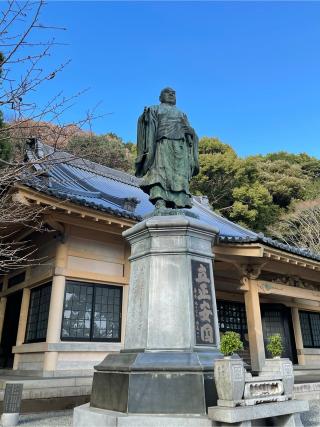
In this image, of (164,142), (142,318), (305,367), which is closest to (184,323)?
(142,318)

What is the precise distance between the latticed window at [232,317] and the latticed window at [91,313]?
5387 mm

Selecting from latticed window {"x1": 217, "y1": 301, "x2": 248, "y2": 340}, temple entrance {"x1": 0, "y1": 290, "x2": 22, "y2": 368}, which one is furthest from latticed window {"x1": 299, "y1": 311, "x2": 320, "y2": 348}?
temple entrance {"x1": 0, "y1": 290, "x2": 22, "y2": 368}

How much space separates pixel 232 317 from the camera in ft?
45.7

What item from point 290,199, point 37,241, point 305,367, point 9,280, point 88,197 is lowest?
point 305,367

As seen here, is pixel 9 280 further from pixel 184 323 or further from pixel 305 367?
pixel 305 367

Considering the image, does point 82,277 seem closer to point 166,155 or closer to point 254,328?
point 166,155

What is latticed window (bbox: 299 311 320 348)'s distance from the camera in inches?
596

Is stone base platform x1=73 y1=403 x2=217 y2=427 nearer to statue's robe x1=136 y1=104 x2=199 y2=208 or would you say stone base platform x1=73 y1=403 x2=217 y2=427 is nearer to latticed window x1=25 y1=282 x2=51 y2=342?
statue's robe x1=136 y1=104 x2=199 y2=208

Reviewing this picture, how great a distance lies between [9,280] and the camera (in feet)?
39.6

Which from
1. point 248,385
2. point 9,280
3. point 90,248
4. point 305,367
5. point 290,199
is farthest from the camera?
point 290,199

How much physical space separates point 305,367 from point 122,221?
9.99m

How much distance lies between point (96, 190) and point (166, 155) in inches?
256

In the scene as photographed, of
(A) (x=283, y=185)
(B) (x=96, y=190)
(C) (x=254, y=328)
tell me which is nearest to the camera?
(C) (x=254, y=328)

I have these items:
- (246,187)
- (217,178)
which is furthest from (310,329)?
(217,178)
